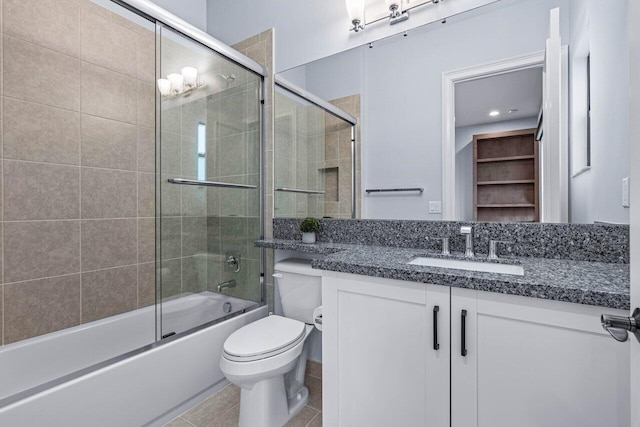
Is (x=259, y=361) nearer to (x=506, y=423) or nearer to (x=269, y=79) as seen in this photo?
(x=506, y=423)

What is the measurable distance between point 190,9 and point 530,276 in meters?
2.91

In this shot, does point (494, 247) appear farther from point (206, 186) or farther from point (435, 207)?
point (206, 186)

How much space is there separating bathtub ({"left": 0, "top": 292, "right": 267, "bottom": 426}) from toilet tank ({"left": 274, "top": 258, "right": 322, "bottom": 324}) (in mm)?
380

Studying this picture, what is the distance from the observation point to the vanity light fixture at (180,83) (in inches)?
62.7

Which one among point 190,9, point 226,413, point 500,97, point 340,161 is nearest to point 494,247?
point 500,97

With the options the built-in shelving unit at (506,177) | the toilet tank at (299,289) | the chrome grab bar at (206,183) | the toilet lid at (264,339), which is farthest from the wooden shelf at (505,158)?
the chrome grab bar at (206,183)

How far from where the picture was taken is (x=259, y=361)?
1.32 meters

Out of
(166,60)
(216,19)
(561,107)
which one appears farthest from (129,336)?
(561,107)

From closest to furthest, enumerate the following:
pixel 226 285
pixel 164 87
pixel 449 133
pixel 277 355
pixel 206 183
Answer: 1. pixel 277 355
2. pixel 449 133
3. pixel 164 87
4. pixel 206 183
5. pixel 226 285

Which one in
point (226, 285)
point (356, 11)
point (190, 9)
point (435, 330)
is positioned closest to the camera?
point (435, 330)

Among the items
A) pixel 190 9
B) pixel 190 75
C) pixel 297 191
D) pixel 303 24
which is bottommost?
pixel 297 191

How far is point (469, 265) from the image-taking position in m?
1.26

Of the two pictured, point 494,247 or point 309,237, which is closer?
point 494,247

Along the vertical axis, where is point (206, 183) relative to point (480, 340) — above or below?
above
